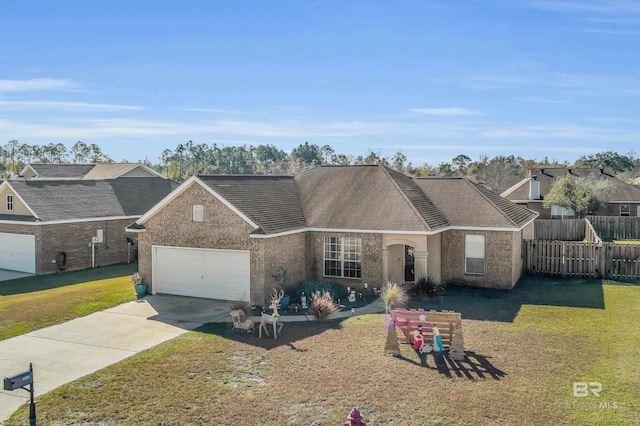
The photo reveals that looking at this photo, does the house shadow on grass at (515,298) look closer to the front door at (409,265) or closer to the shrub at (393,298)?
the shrub at (393,298)

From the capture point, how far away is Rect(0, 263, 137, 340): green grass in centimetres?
1875

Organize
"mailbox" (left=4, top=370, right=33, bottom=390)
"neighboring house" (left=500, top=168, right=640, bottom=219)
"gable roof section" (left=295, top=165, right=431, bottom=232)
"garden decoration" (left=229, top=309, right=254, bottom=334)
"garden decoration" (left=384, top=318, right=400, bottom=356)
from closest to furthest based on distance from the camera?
1. "mailbox" (left=4, top=370, right=33, bottom=390)
2. "garden decoration" (left=384, top=318, right=400, bottom=356)
3. "garden decoration" (left=229, top=309, right=254, bottom=334)
4. "gable roof section" (left=295, top=165, right=431, bottom=232)
5. "neighboring house" (left=500, top=168, right=640, bottom=219)

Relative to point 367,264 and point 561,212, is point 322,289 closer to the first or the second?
point 367,264

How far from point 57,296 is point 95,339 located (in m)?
7.58

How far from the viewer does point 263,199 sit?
2352cm

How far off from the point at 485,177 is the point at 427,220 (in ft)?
210

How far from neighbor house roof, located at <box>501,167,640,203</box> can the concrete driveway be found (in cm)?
3653

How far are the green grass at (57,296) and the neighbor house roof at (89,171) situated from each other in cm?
1633

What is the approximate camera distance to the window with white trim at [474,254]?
75.8 ft

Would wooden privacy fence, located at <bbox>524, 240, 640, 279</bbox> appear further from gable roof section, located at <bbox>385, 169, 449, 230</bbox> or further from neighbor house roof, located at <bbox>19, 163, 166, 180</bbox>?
neighbor house roof, located at <bbox>19, 163, 166, 180</bbox>

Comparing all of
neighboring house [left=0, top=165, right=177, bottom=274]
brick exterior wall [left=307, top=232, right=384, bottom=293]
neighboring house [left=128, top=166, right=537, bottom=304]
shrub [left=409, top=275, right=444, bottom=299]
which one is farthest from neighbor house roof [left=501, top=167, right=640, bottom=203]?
neighboring house [left=0, top=165, right=177, bottom=274]

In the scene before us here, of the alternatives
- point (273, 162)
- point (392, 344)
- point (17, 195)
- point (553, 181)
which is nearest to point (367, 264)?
point (392, 344)

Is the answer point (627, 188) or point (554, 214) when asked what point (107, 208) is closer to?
point (554, 214)

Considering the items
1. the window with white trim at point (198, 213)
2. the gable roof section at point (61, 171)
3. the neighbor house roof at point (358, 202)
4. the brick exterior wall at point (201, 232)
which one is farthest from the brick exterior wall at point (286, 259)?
the gable roof section at point (61, 171)
